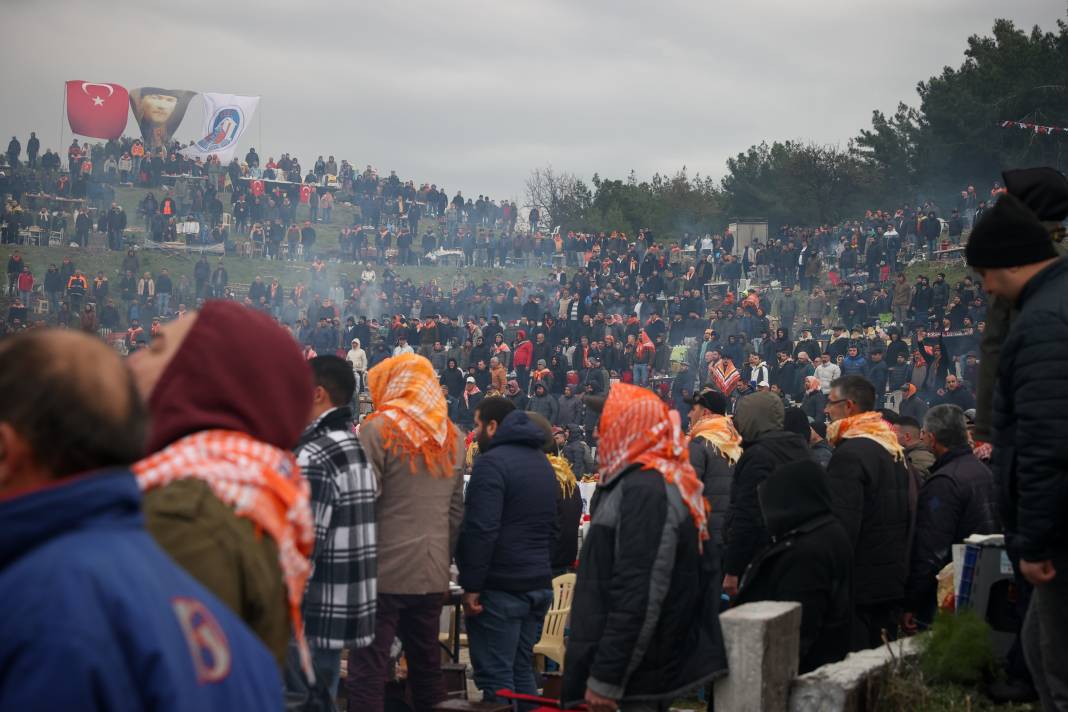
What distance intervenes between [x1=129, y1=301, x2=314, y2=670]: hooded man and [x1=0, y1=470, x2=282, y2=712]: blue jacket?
0.24 metres

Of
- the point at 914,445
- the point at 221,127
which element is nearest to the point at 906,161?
the point at 221,127

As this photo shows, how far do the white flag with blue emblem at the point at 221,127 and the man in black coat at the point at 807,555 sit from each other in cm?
4592

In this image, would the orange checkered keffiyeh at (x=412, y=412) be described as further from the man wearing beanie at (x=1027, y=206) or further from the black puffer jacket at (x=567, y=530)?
the man wearing beanie at (x=1027, y=206)

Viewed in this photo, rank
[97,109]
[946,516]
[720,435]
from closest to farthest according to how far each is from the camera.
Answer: [946,516] < [720,435] < [97,109]

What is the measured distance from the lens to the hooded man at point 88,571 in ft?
4.40

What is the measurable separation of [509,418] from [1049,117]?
39787 mm

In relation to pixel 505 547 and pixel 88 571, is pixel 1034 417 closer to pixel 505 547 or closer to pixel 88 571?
pixel 88 571

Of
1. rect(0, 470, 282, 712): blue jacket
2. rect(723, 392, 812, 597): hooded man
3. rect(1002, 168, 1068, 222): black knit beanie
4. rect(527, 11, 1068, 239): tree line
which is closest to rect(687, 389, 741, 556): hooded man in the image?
rect(723, 392, 812, 597): hooded man

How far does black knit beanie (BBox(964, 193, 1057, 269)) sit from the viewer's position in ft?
11.5

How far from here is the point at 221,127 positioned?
4756cm

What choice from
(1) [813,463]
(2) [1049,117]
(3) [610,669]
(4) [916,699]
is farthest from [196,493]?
(2) [1049,117]

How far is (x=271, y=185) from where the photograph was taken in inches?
1825

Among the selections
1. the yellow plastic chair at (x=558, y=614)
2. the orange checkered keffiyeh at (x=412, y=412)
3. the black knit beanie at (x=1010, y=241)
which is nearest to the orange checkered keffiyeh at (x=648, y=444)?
the black knit beanie at (x=1010, y=241)

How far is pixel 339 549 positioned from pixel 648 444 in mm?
1206
